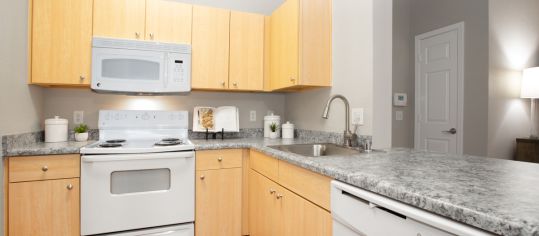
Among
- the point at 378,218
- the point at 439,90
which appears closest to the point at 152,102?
the point at 378,218

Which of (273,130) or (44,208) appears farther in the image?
(273,130)

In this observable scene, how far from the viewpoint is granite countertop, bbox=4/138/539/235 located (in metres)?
0.57

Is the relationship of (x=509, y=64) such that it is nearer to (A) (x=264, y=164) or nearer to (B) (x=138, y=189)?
(A) (x=264, y=164)

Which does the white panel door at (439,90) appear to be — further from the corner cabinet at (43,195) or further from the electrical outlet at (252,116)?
the corner cabinet at (43,195)

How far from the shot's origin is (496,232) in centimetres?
54

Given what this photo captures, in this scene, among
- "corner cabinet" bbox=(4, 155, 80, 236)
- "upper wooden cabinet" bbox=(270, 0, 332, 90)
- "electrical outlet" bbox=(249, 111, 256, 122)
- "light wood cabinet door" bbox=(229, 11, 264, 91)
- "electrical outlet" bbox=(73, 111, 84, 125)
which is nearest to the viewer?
"corner cabinet" bbox=(4, 155, 80, 236)

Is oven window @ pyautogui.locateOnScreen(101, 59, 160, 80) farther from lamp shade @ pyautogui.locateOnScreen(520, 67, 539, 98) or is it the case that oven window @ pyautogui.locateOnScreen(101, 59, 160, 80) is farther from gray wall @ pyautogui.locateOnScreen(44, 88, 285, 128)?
lamp shade @ pyautogui.locateOnScreen(520, 67, 539, 98)

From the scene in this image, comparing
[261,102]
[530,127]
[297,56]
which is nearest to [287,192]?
[297,56]

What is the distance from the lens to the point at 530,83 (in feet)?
10.1

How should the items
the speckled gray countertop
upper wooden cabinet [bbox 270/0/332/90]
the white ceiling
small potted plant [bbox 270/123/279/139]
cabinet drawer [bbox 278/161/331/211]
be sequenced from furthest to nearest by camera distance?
the white ceiling, small potted plant [bbox 270/123/279/139], upper wooden cabinet [bbox 270/0/332/90], cabinet drawer [bbox 278/161/331/211], the speckled gray countertop

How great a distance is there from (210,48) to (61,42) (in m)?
1.07

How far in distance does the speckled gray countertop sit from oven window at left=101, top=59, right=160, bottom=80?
1435 millimetres

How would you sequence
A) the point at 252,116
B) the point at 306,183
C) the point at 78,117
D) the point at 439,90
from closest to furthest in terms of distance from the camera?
the point at 306,183 → the point at 78,117 → the point at 252,116 → the point at 439,90

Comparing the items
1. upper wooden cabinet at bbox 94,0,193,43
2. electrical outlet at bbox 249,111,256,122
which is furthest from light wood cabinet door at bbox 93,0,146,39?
electrical outlet at bbox 249,111,256,122
